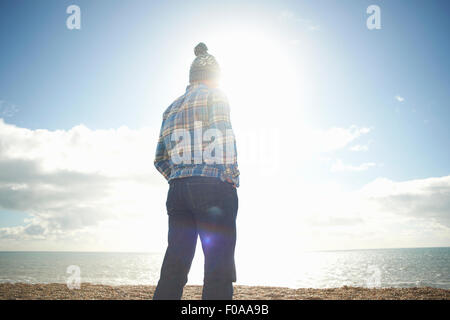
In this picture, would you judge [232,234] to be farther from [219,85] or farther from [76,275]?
[76,275]

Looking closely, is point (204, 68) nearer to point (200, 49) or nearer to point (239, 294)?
point (200, 49)

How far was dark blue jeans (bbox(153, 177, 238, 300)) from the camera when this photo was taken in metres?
1.85

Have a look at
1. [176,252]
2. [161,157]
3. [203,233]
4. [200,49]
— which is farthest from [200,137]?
[200,49]

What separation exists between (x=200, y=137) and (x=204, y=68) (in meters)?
0.85

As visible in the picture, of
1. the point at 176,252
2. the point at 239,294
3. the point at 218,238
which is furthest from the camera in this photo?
the point at 239,294

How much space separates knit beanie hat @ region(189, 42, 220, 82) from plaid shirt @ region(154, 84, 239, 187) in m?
0.15

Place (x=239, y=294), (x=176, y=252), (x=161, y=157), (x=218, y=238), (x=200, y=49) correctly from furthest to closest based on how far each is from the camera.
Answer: (x=239, y=294) → (x=200, y=49) → (x=161, y=157) → (x=176, y=252) → (x=218, y=238)

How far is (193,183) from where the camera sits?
6.59ft

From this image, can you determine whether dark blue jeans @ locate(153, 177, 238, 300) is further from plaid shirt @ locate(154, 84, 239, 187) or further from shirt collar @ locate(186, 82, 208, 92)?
shirt collar @ locate(186, 82, 208, 92)

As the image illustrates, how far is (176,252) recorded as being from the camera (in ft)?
6.74
